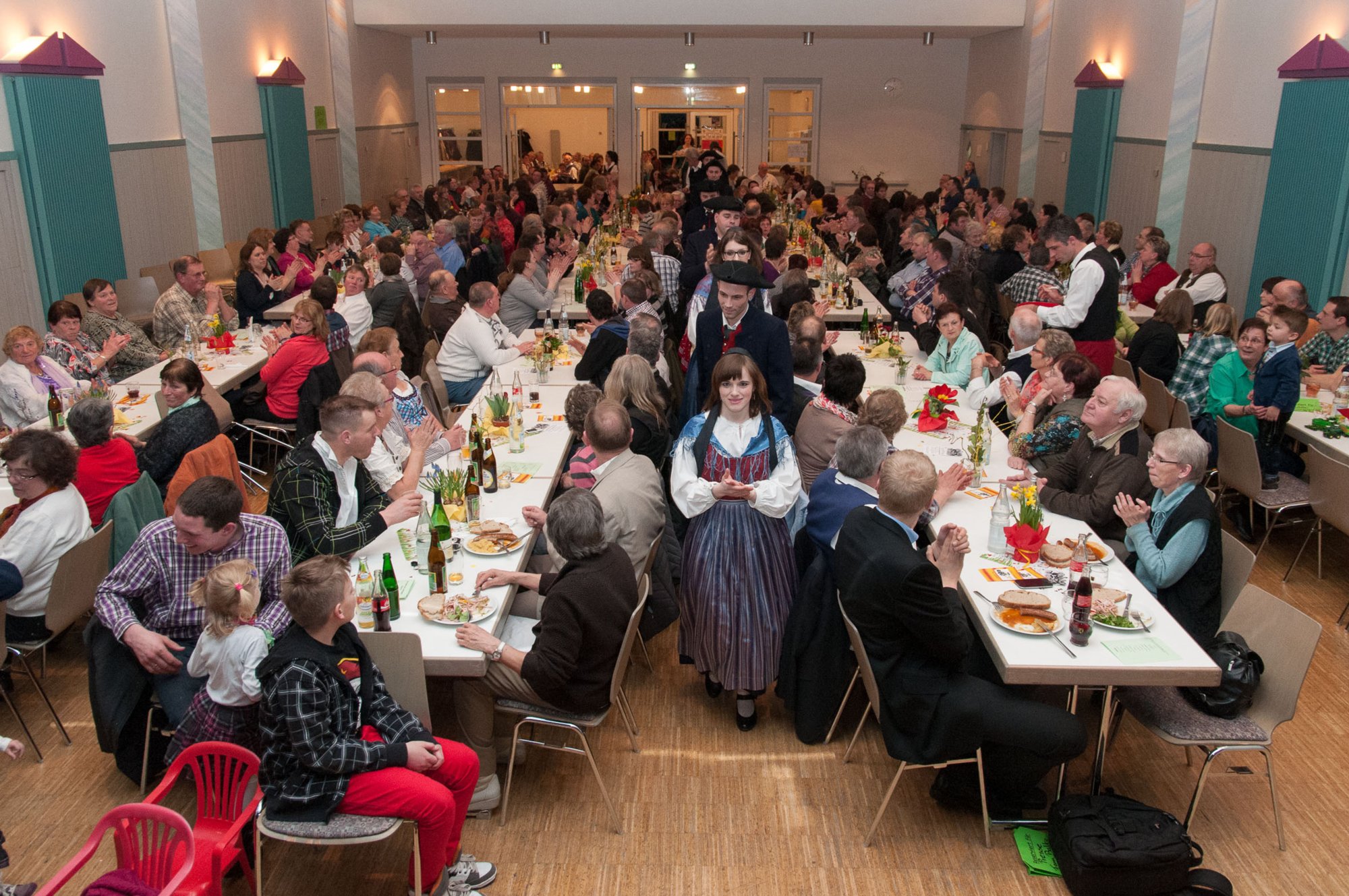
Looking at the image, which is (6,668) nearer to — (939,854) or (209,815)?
(209,815)

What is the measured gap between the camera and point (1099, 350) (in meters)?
7.25

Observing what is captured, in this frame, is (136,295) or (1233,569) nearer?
(1233,569)

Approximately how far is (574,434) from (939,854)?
2.91m

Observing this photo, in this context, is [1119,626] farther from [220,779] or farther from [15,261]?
[15,261]

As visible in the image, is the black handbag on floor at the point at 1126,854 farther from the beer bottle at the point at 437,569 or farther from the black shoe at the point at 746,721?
the beer bottle at the point at 437,569

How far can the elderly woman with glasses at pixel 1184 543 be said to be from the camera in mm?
4020

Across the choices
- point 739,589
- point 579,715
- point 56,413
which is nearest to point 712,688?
point 739,589

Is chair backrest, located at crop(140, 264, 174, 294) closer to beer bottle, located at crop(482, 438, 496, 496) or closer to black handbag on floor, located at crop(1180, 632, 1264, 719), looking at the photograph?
beer bottle, located at crop(482, 438, 496, 496)

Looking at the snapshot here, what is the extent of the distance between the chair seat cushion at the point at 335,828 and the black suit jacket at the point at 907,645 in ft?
5.56

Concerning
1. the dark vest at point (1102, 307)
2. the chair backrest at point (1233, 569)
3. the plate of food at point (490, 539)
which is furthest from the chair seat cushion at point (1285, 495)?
the plate of food at point (490, 539)

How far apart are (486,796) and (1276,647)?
9.69 ft

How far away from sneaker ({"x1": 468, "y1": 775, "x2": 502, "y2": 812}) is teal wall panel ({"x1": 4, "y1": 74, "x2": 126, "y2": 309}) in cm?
689

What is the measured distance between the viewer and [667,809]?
4.03 metres

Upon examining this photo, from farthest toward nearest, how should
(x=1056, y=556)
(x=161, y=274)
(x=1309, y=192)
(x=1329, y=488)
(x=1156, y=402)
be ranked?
(x=161, y=274), (x=1309, y=192), (x=1156, y=402), (x=1329, y=488), (x=1056, y=556)
